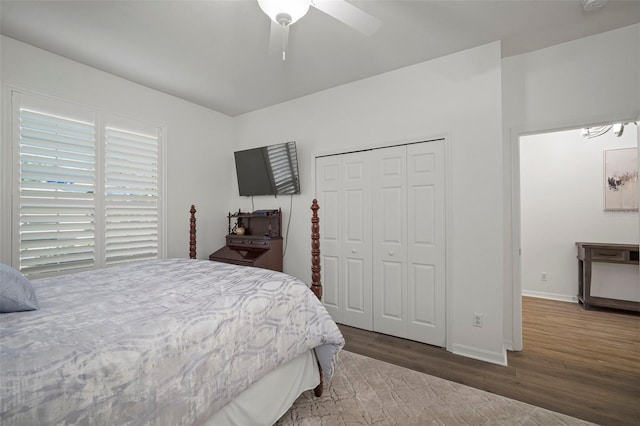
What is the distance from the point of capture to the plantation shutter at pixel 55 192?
266 cm

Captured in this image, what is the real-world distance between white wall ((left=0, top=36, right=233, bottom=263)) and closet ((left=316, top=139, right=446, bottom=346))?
1691mm

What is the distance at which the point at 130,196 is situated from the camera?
338 centimetres

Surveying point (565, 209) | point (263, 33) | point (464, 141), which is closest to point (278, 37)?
point (263, 33)

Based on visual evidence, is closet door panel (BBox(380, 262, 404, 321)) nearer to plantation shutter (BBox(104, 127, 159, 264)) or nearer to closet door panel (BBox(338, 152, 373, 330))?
closet door panel (BBox(338, 152, 373, 330))

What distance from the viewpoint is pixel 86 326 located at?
1.20 m

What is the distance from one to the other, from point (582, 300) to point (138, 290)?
5.33 metres

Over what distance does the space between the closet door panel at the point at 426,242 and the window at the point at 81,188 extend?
3044mm

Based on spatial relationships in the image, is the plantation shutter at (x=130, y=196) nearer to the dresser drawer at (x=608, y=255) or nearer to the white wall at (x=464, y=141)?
the white wall at (x=464, y=141)

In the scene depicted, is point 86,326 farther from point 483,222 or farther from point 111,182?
point 483,222

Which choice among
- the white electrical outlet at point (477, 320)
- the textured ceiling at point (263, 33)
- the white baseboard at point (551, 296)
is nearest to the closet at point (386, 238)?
the white electrical outlet at point (477, 320)

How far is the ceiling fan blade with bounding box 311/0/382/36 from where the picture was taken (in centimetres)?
203

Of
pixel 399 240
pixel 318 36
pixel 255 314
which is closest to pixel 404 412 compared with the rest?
pixel 255 314

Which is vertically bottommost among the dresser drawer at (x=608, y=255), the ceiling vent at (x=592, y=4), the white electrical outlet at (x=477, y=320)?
the white electrical outlet at (x=477, y=320)

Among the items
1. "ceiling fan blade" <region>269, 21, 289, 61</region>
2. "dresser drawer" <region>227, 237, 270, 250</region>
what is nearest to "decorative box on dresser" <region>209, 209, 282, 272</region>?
"dresser drawer" <region>227, 237, 270, 250</region>
